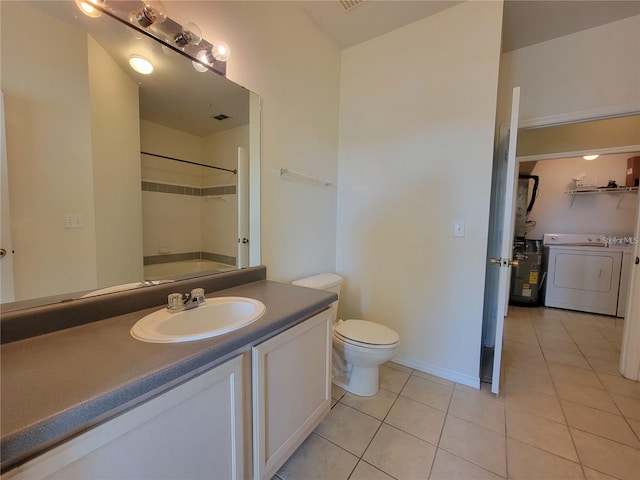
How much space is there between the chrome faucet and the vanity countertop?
0.42 ft

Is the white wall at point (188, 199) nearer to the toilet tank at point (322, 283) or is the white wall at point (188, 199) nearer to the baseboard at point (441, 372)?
the toilet tank at point (322, 283)

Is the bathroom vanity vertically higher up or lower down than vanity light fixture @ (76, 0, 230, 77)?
lower down

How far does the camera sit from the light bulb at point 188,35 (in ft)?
4.09

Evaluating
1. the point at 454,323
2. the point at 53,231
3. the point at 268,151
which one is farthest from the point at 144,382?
the point at 454,323

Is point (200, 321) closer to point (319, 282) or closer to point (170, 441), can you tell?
point (170, 441)

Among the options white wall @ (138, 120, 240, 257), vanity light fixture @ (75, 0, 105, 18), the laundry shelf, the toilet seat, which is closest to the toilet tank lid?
the toilet seat

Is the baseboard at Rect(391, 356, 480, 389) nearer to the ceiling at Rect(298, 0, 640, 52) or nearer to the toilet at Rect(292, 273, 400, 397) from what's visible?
the toilet at Rect(292, 273, 400, 397)

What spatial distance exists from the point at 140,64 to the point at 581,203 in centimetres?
538

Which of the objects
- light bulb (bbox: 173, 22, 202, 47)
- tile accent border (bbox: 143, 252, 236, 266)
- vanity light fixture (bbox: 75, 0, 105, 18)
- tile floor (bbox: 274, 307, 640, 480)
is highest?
light bulb (bbox: 173, 22, 202, 47)

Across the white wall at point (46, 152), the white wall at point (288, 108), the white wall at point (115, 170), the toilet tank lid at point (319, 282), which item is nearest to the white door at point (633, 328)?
the toilet tank lid at point (319, 282)

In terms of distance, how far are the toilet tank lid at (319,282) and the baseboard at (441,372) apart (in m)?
0.89

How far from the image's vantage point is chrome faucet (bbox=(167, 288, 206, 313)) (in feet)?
3.61

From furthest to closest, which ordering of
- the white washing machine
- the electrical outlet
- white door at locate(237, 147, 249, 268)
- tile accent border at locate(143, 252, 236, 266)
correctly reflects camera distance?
the white washing machine, white door at locate(237, 147, 249, 268), tile accent border at locate(143, 252, 236, 266), the electrical outlet

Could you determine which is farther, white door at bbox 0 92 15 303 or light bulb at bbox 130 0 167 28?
light bulb at bbox 130 0 167 28
